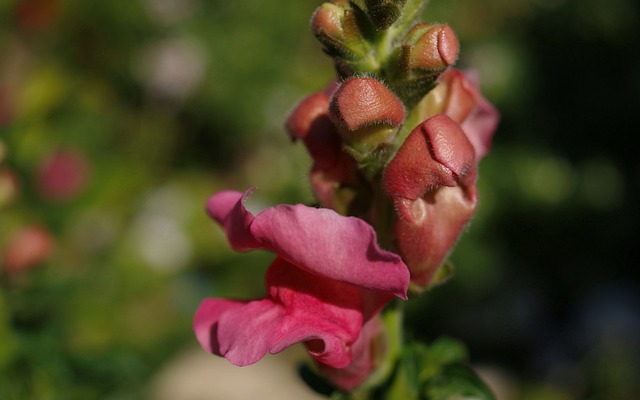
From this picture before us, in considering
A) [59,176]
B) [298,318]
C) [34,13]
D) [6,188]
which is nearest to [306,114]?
[298,318]

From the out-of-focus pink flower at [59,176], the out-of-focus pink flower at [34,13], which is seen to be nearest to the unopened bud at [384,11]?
the out-of-focus pink flower at [59,176]

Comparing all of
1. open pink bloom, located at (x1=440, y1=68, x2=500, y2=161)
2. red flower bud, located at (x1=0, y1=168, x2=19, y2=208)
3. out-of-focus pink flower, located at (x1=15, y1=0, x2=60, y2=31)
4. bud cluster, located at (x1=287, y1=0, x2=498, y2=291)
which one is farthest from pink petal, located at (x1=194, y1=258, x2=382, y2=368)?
out-of-focus pink flower, located at (x1=15, y1=0, x2=60, y2=31)

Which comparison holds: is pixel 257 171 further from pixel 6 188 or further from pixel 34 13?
pixel 6 188

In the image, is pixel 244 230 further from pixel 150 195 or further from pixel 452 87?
pixel 150 195

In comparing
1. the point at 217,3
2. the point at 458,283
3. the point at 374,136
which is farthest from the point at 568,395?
the point at 217,3

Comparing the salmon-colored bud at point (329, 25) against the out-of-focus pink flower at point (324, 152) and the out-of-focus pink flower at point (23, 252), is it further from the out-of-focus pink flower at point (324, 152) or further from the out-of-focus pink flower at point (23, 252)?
the out-of-focus pink flower at point (23, 252)

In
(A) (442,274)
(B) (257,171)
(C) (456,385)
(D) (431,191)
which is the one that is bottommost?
(B) (257,171)
